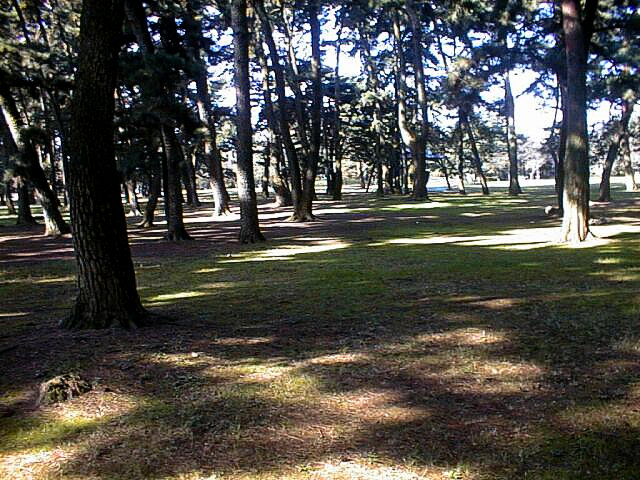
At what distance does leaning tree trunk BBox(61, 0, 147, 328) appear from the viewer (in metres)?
5.46

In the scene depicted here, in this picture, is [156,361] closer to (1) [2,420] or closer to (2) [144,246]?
(1) [2,420]

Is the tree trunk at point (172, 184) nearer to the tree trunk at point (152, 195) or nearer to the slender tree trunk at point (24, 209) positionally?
the tree trunk at point (152, 195)

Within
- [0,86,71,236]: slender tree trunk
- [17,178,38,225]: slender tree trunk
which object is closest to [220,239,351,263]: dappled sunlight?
[0,86,71,236]: slender tree trunk

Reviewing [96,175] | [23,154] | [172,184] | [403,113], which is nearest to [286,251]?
[172,184]

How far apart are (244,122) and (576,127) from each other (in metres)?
8.44

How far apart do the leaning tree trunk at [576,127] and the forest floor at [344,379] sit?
328 cm

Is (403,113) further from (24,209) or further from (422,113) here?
(24,209)

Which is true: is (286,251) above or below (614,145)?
below

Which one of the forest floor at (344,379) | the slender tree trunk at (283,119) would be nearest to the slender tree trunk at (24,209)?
the slender tree trunk at (283,119)

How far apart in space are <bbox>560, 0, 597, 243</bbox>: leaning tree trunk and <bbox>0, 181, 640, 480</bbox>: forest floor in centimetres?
328

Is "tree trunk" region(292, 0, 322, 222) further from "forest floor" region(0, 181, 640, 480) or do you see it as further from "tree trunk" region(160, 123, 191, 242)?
"forest floor" region(0, 181, 640, 480)

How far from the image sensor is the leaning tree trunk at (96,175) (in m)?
5.46

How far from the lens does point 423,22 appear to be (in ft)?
107

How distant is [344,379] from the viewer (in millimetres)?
4359
